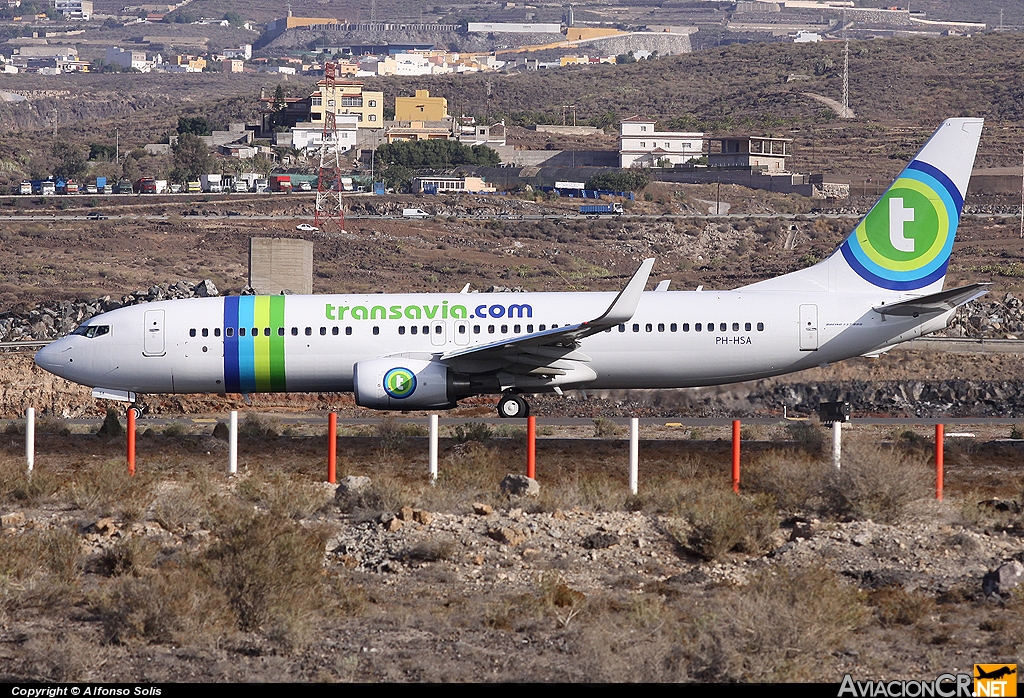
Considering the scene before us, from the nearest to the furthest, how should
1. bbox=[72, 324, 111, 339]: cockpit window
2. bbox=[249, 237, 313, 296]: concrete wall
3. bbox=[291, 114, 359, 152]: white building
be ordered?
bbox=[72, 324, 111, 339]: cockpit window < bbox=[249, 237, 313, 296]: concrete wall < bbox=[291, 114, 359, 152]: white building

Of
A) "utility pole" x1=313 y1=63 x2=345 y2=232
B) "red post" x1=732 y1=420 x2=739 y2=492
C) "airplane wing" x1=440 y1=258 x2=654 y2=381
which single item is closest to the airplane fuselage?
"airplane wing" x1=440 y1=258 x2=654 y2=381

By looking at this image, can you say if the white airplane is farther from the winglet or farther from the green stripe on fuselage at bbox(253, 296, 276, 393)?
the winglet

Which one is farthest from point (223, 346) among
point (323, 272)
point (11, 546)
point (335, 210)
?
point (335, 210)

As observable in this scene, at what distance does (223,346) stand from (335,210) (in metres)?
82.5

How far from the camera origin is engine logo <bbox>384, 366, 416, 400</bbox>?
89.0 feet

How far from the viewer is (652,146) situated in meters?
146

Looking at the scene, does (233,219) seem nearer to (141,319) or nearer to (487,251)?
(487,251)

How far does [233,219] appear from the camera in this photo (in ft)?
334

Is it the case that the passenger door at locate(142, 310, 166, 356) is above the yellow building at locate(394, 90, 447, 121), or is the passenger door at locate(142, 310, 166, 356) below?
below

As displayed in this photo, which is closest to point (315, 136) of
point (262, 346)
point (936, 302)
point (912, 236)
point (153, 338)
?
point (153, 338)

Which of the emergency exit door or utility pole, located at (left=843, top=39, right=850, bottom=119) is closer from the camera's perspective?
the emergency exit door

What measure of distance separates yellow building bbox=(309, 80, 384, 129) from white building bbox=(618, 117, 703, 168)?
45.4m

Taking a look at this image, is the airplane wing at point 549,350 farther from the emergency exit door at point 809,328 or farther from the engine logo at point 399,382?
the emergency exit door at point 809,328

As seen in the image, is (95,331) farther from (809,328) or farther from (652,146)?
(652,146)
